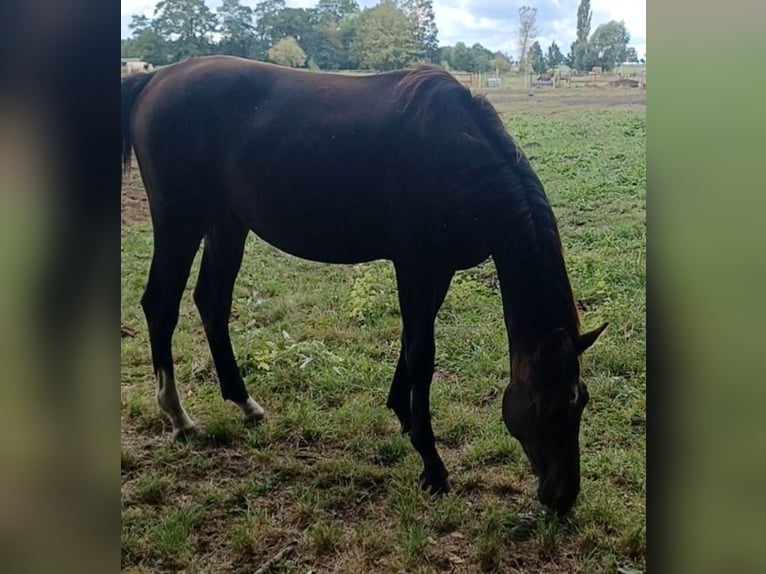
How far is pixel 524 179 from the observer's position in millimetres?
2201

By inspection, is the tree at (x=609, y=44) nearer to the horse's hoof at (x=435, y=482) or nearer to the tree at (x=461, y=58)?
the tree at (x=461, y=58)

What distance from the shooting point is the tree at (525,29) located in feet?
7.39

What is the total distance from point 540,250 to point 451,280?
0.97 feet

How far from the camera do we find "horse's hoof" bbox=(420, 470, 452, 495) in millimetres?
2217

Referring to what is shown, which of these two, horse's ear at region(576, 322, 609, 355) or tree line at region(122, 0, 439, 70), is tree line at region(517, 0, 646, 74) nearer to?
tree line at region(122, 0, 439, 70)

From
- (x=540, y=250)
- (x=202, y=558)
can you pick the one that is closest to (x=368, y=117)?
(x=540, y=250)

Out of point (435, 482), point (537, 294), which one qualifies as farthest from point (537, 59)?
point (435, 482)

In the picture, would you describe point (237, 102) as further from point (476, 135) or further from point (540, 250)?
point (540, 250)

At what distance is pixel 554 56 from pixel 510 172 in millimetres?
401

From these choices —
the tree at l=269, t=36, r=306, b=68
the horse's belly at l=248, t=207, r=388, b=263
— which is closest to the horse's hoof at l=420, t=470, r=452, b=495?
the horse's belly at l=248, t=207, r=388, b=263

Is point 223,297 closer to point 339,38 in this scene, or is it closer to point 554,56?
point 339,38

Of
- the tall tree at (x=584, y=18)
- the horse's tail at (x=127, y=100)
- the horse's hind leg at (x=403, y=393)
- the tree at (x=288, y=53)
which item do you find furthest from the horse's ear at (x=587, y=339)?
the horse's tail at (x=127, y=100)

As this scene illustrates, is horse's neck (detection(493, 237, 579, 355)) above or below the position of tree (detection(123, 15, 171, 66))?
below

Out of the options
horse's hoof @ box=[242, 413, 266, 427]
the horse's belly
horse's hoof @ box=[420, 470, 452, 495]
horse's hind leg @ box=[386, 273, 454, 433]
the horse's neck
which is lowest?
horse's hoof @ box=[420, 470, 452, 495]
